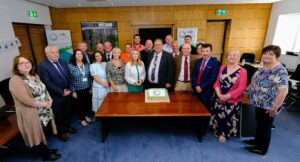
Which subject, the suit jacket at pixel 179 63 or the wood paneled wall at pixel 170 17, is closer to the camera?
the suit jacket at pixel 179 63

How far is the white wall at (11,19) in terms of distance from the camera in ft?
10.4

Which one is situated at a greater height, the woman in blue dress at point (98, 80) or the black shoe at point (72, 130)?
the woman in blue dress at point (98, 80)

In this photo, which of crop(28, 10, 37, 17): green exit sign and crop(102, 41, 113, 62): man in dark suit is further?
crop(28, 10, 37, 17): green exit sign

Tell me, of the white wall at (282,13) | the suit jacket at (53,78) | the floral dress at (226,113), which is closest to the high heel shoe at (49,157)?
the suit jacket at (53,78)

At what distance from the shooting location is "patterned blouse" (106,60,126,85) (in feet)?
9.72

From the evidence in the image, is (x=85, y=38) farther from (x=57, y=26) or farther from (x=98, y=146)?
(x=98, y=146)

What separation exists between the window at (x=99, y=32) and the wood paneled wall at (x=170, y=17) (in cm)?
16

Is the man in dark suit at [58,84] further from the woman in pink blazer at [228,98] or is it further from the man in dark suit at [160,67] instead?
the woman in pink blazer at [228,98]

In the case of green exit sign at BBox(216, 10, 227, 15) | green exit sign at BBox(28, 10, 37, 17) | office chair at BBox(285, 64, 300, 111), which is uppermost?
green exit sign at BBox(216, 10, 227, 15)

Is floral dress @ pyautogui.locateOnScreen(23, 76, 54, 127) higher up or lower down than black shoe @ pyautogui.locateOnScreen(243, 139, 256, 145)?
higher up

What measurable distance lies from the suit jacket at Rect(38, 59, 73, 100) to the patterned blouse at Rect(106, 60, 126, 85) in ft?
2.40

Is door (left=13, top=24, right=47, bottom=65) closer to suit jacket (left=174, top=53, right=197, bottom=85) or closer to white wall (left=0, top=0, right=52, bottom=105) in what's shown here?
white wall (left=0, top=0, right=52, bottom=105)

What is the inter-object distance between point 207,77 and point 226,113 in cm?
68

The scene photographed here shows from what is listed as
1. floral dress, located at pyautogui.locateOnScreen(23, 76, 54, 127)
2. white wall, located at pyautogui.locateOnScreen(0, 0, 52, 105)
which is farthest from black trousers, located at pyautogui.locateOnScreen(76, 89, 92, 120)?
white wall, located at pyautogui.locateOnScreen(0, 0, 52, 105)
